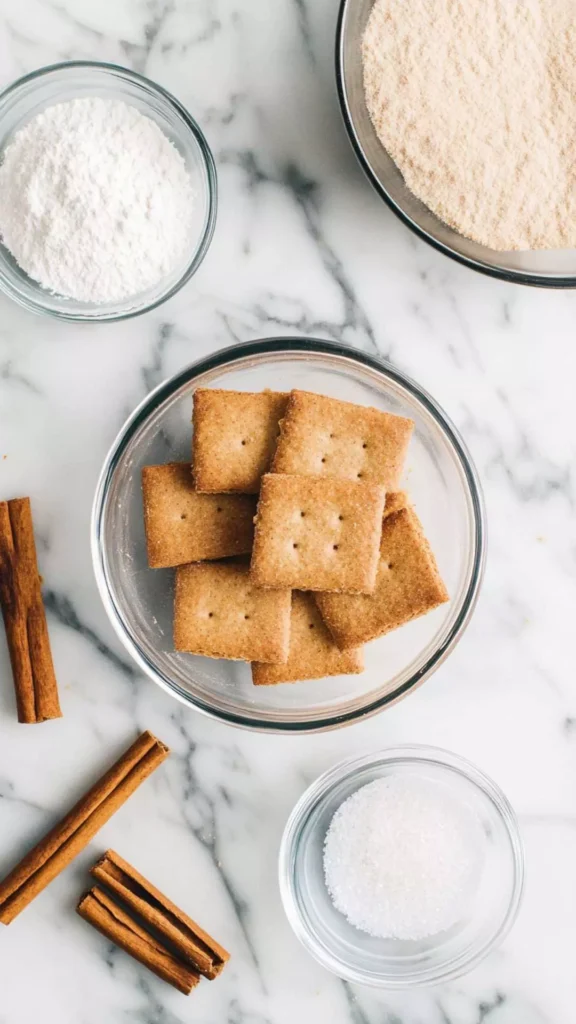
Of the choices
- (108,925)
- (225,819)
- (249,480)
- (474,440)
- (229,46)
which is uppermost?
(229,46)

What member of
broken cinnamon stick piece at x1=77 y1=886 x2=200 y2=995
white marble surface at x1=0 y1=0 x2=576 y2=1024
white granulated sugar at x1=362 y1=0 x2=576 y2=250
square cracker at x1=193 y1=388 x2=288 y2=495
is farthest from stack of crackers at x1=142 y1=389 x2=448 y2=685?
broken cinnamon stick piece at x1=77 y1=886 x2=200 y2=995

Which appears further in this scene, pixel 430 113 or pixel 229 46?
pixel 229 46

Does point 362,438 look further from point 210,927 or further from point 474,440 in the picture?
point 210,927

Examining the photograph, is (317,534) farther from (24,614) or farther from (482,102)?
(482,102)

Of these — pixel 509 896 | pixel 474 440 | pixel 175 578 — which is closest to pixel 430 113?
pixel 474 440

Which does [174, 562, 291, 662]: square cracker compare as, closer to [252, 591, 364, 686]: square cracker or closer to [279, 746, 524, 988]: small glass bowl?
[252, 591, 364, 686]: square cracker

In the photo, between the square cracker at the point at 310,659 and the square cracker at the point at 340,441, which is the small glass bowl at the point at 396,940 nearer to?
the square cracker at the point at 310,659
